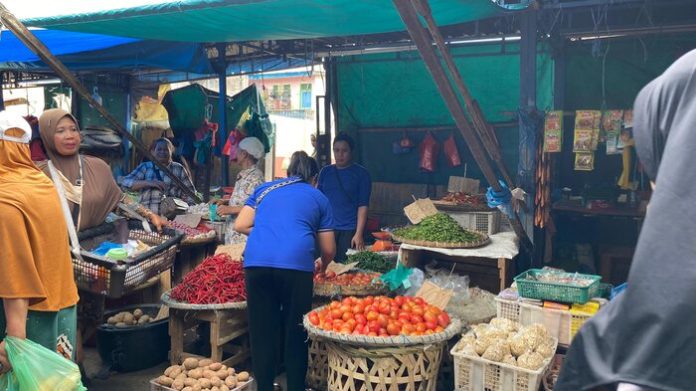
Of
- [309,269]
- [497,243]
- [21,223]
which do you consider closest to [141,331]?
[309,269]

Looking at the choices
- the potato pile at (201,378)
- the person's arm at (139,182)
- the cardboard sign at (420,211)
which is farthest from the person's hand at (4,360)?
the person's arm at (139,182)

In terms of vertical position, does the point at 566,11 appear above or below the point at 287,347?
above

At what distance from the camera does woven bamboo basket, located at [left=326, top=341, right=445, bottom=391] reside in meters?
3.83

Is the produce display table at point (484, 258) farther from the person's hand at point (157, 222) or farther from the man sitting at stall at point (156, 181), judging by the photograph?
the man sitting at stall at point (156, 181)

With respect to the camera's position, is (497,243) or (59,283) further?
(497,243)

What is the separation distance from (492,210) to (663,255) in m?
4.73

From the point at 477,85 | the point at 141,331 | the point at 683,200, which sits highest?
the point at 477,85

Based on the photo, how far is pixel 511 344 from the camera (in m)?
3.94

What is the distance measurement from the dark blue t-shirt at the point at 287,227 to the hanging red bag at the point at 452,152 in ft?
12.9

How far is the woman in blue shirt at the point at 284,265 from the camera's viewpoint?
160 inches

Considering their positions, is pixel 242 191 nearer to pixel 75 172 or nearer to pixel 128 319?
pixel 128 319

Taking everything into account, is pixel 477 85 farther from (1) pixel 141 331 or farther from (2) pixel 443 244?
(1) pixel 141 331

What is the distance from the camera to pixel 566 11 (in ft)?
Result: 19.6

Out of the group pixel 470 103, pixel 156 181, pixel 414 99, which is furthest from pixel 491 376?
pixel 414 99
